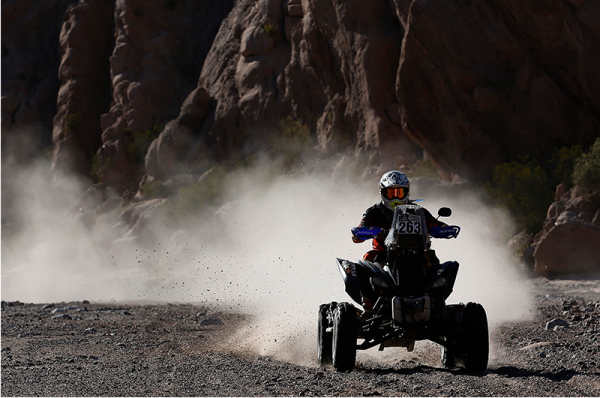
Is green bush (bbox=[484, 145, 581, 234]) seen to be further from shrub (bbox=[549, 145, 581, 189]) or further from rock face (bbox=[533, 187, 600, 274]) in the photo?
rock face (bbox=[533, 187, 600, 274])

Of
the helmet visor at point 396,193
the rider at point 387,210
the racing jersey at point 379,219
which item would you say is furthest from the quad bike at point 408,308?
the helmet visor at point 396,193

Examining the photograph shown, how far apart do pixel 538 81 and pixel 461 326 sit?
63.9 feet

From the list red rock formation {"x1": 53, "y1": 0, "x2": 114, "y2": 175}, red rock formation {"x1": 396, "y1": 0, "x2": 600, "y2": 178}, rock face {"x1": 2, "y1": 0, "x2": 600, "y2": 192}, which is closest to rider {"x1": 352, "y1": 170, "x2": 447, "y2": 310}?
rock face {"x1": 2, "y1": 0, "x2": 600, "y2": 192}

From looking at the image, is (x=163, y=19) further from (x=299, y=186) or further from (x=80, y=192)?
(x=299, y=186)

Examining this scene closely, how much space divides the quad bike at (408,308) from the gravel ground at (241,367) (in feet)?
0.88

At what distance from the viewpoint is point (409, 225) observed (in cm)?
679

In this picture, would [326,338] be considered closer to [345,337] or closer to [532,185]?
[345,337]

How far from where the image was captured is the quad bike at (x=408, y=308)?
675 centimetres

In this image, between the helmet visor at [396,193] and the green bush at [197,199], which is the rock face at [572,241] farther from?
the green bush at [197,199]

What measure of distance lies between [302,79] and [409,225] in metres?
32.9

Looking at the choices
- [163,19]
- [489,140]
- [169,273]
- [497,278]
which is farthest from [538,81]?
[163,19]

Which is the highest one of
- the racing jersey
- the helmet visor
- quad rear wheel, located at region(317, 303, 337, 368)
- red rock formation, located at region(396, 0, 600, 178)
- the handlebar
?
red rock formation, located at region(396, 0, 600, 178)

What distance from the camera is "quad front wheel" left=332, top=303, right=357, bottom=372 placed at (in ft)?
22.6

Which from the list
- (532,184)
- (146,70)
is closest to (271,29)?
(146,70)
